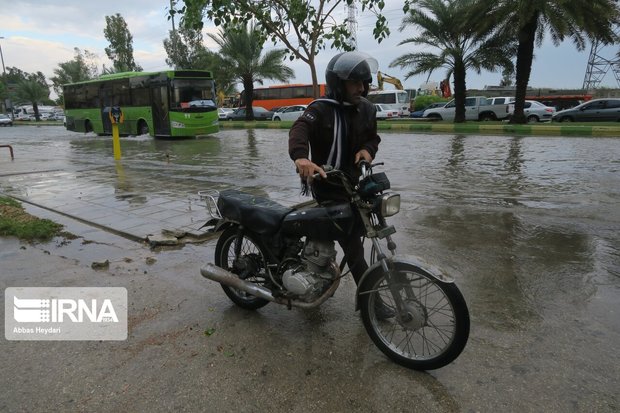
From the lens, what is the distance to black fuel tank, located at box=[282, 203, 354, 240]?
2846mm

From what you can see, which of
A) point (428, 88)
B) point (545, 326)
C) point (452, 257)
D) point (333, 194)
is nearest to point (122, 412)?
point (333, 194)

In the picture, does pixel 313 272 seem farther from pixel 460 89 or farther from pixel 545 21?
pixel 460 89

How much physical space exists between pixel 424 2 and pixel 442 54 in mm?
2667

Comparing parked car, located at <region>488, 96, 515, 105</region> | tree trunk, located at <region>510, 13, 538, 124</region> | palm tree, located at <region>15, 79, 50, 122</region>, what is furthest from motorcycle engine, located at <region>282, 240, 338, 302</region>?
palm tree, located at <region>15, 79, 50, 122</region>

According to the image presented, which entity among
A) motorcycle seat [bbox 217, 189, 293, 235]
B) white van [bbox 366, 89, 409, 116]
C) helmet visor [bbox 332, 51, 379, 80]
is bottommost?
motorcycle seat [bbox 217, 189, 293, 235]

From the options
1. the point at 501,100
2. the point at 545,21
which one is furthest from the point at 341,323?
the point at 501,100

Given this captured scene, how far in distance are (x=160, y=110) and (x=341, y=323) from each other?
727 inches

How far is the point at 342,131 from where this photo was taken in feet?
10.0

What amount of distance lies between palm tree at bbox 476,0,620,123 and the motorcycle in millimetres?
18724

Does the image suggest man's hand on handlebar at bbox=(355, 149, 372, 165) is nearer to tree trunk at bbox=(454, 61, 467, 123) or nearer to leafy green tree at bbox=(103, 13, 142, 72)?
tree trunk at bbox=(454, 61, 467, 123)

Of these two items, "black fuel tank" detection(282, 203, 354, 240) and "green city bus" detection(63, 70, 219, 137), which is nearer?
"black fuel tank" detection(282, 203, 354, 240)

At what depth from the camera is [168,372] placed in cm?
279

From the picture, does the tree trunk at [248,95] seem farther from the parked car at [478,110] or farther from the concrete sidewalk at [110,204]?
the concrete sidewalk at [110,204]

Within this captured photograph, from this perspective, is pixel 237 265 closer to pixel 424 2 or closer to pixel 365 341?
pixel 365 341
